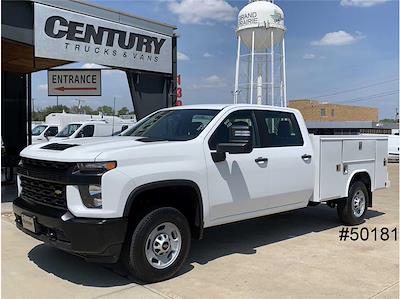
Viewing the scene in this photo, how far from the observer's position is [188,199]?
17.8 feet

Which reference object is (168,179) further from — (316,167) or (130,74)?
(130,74)


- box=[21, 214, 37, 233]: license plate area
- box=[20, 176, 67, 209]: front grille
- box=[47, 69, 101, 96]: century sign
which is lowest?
box=[21, 214, 37, 233]: license plate area

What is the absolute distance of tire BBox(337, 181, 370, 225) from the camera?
787 centimetres

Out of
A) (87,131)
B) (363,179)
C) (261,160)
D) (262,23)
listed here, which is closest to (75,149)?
(261,160)

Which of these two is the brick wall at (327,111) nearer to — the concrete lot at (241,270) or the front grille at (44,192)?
the concrete lot at (241,270)

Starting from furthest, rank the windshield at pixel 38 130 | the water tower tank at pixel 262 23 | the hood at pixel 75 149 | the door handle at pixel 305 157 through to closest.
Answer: the water tower tank at pixel 262 23
the windshield at pixel 38 130
the door handle at pixel 305 157
the hood at pixel 75 149

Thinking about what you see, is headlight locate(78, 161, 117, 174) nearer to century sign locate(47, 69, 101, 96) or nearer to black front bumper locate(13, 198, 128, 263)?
black front bumper locate(13, 198, 128, 263)

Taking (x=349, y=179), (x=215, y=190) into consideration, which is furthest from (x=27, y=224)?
(x=349, y=179)

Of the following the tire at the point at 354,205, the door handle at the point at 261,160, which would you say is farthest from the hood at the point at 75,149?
the tire at the point at 354,205

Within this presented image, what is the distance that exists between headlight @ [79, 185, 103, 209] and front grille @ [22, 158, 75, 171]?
0.94 ft

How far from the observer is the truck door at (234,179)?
18.1 ft

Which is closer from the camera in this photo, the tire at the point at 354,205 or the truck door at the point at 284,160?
the truck door at the point at 284,160

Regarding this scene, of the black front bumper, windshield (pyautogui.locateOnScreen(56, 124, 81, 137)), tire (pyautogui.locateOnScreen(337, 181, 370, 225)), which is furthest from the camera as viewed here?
windshield (pyautogui.locateOnScreen(56, 124, 81, 137))


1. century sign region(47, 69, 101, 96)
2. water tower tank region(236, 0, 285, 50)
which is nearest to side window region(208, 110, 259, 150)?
century sign region(47, 69, 101, 96)
